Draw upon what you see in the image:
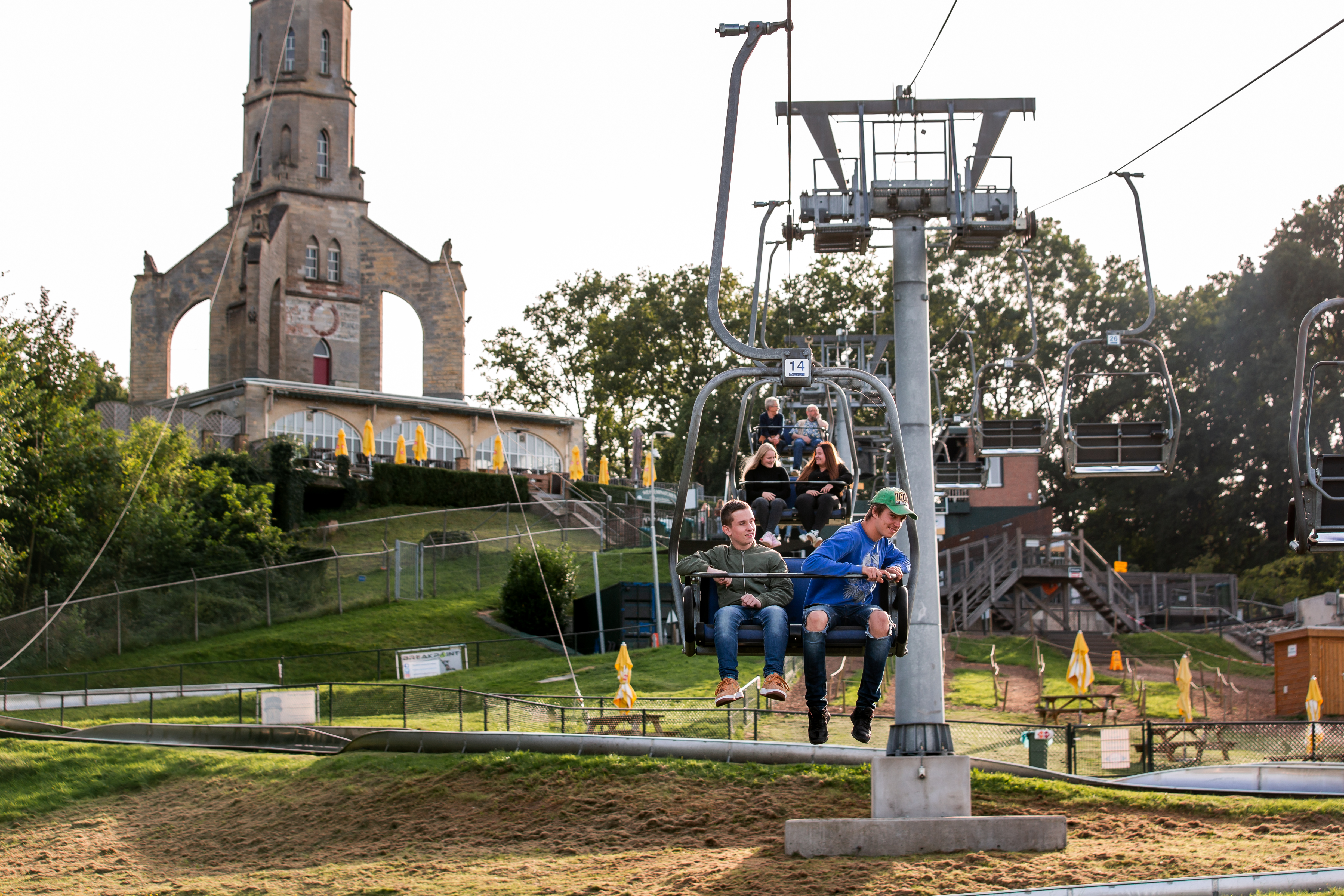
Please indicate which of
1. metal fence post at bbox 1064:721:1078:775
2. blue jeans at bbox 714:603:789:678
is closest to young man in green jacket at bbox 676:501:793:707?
blue jeans at bbox 714:603:789:678

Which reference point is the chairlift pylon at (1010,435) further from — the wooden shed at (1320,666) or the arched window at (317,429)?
Answer: the arched window at (317,429)

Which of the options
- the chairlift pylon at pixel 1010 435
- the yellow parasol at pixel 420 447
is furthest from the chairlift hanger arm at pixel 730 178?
the yellow parasol at pixel 420 447

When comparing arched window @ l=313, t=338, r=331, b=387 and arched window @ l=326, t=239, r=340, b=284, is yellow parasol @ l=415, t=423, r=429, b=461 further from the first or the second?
arched window @ l=326, t=239, r=340, b=284

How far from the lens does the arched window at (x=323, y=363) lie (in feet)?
247

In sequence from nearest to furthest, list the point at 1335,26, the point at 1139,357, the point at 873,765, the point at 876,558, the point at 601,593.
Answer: the point at 876,558 < the point at 1335,26 < the point at 873,765 < the point at 601,593 < the point at 1139,357

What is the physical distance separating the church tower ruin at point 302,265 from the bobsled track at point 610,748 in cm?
4727

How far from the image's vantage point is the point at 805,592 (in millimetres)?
11867

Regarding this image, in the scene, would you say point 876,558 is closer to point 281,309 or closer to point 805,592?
point 805,592

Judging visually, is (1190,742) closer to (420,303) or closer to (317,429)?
(317,429)

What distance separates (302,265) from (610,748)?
188 ft

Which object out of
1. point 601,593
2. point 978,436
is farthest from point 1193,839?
point 601,593

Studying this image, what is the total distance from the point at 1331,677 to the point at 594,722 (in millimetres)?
16316

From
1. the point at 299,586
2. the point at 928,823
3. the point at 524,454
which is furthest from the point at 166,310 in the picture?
the point at 928,823

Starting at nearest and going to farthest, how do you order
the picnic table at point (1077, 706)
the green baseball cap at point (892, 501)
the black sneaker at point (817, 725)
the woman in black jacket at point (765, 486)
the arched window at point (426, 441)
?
1. the green baseball cap at point (892, 501)
2. the black sneaker at point (817, 725)
3. the woman in black jacket at point (765, 486)
4. the picnic table at point (1077, 706)
5. the arched window at point (426, 441)
